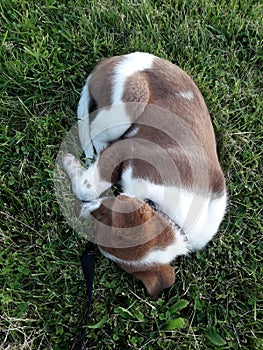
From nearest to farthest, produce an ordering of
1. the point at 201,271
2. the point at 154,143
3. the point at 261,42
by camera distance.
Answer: the point at 154,143
the point at 201,271
the point at 261,42

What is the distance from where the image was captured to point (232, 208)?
3.43m

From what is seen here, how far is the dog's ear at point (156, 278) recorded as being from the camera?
108 inches

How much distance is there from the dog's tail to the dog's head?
66 cm

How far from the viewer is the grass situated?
3012 millimetres

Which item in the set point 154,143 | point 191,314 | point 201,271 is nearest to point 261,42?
point 154,143

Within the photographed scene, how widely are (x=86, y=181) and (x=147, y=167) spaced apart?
17.8 inches

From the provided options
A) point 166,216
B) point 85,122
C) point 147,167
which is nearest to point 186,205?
Answer: point 166,216

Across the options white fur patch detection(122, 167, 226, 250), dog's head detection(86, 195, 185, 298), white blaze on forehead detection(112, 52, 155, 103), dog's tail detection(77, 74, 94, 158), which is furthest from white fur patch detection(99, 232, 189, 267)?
white blaze on forehead detection(112, 52, 155, 103)

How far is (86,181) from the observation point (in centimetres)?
316

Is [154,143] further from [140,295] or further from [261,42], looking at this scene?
[261,42]

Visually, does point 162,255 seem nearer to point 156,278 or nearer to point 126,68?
point 156,278

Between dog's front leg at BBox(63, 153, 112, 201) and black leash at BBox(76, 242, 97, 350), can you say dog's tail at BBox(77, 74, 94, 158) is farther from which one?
black leash at BBox(76, 242, 97, 350)

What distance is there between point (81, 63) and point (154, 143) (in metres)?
1.10

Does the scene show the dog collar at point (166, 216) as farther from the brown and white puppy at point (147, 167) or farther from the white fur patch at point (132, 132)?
the white fur patch at point (132, 132)
